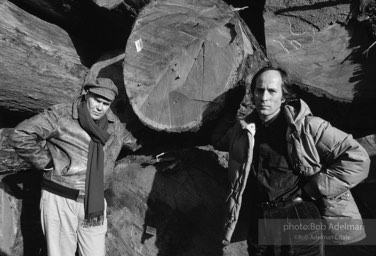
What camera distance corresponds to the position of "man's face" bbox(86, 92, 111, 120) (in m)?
3.10

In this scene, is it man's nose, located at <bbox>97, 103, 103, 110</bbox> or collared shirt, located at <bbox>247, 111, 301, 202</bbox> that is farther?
man's nose, located at <bbox>97, 103, 103, 110</bbox>

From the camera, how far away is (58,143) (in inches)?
125

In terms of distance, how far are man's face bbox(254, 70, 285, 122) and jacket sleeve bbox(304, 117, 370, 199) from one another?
277 millimetres

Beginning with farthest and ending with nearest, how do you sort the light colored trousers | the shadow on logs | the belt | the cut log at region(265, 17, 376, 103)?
the shadow on logs
the light colored trousers
the cut log at region(265, 17, 376, 103)
the belt

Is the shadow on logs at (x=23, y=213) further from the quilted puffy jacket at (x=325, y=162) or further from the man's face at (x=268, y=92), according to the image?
the man's face at (x=268, y=92)

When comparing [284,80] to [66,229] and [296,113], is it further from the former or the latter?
[66,229]

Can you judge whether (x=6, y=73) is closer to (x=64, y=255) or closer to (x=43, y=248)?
(x=64, y=255)

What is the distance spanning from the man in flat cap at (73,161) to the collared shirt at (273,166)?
122cm

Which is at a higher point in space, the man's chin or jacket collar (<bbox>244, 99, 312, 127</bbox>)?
jacket collar (<bbox>244, 99, 312, 127</bbox>)

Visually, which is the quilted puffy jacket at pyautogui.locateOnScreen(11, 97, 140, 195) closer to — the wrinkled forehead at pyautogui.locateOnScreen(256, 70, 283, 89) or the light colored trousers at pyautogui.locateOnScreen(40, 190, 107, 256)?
the light colored trousers at pyautogui.locateOnScreen(40, 190, 107, 256)

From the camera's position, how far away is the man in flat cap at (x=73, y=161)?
10.1 ft

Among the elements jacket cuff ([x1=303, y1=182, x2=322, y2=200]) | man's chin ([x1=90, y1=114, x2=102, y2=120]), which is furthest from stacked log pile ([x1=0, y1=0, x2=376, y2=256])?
jacket cuff ([x1=303, y1=182, x2=322, y2=200])

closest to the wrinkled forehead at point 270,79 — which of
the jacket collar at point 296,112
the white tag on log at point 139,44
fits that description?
the jacket collar at point 296,112

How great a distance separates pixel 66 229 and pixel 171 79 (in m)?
1.49
